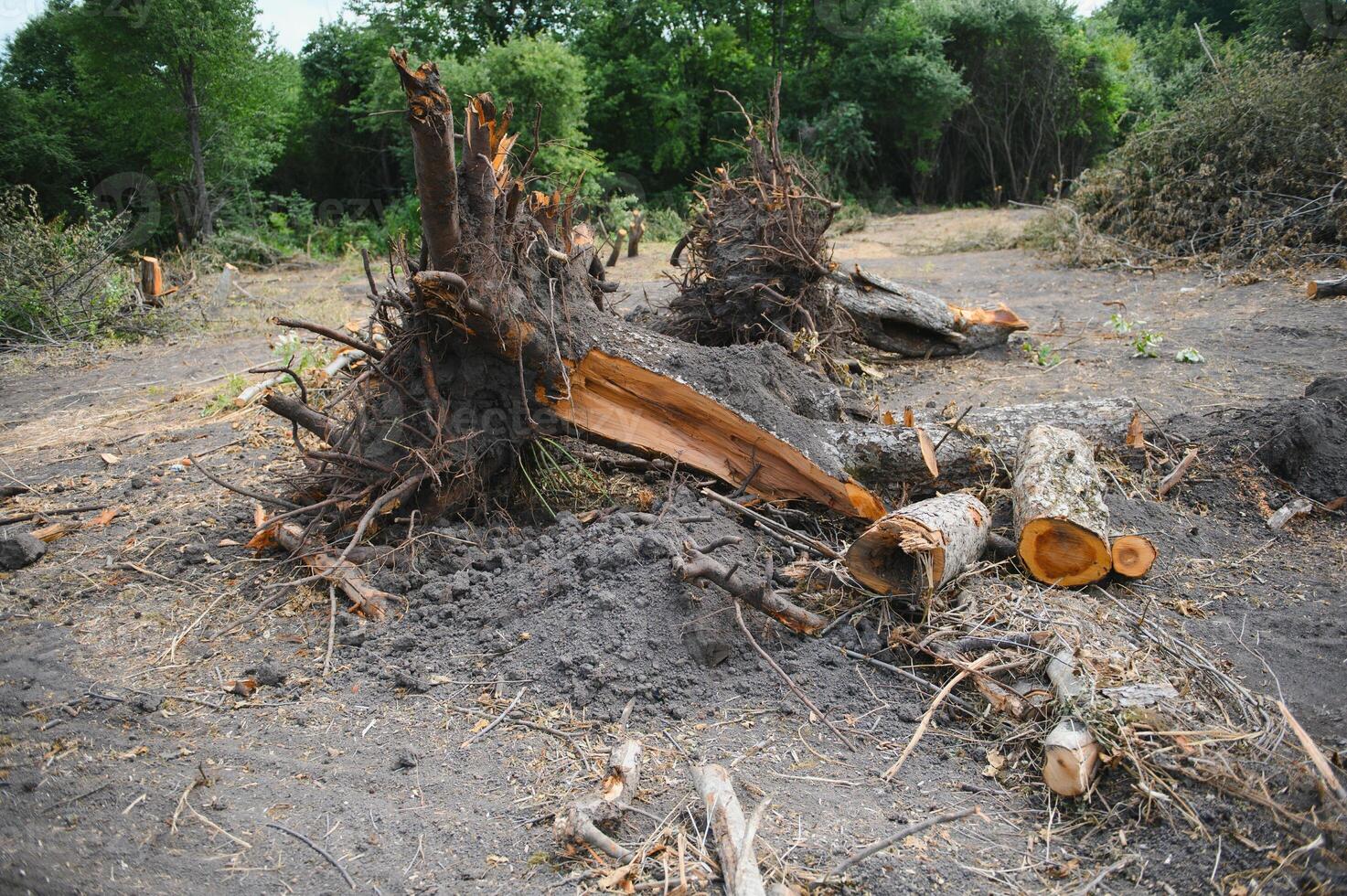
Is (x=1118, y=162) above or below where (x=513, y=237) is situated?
above

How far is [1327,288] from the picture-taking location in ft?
25.7

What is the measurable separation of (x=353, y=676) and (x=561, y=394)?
1.55m

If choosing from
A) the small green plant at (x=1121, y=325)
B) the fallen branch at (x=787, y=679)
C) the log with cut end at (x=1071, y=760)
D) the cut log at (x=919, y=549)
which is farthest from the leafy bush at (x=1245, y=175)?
the fallen branch at (x=787, y=679)

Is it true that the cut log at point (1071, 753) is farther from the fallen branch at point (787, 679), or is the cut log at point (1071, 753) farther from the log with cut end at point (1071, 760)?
the fallen branch at point (787, 679)

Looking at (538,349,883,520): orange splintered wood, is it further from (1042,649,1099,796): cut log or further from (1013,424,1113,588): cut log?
(1042,649,1099,796): cut log

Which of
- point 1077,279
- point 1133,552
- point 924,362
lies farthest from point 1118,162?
point 1133,552

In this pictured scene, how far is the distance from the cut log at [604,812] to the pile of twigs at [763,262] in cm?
389

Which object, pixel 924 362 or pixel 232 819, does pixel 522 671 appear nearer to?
pixel 232 819

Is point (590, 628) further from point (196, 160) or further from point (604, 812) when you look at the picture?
point (196, 160)

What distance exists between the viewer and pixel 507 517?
161 inches

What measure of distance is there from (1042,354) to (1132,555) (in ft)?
11.9

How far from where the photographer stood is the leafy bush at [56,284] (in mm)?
8430

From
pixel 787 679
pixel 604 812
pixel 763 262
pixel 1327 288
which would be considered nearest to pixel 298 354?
pixel 763 262

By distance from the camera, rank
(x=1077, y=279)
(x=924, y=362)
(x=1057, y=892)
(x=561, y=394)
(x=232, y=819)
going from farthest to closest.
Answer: (x=1077, y=279) → (x=924, y=362) → (x=561, y=394) → (x=232, y=819) → (x=1057, y=892)
